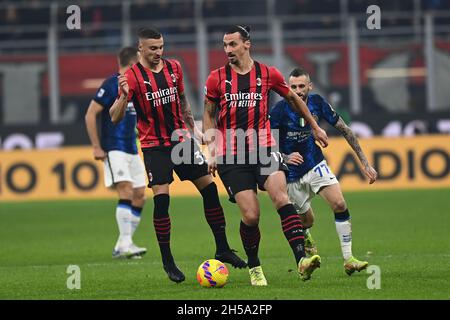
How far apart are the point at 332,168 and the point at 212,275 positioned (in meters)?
12.8

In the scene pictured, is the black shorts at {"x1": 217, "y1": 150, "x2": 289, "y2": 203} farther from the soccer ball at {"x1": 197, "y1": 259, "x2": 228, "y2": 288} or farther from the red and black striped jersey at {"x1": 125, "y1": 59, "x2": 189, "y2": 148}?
the red and black striped jersey at {"x1": 125, "y1": 59, "x2": 189, "y2": 148}

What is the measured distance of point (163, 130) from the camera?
976 centimetres

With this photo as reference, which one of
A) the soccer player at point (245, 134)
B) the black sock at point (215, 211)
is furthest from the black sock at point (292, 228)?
the black sock at point (215, 211)

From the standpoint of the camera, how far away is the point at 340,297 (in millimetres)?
7988

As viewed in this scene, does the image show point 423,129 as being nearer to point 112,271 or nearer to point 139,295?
point 112,271

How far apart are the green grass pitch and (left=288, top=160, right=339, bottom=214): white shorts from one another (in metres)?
0.68

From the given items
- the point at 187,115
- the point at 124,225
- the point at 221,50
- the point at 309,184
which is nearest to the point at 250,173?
the point at 187,115

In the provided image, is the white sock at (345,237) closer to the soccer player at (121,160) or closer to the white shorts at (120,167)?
the soccer player at (121,160)

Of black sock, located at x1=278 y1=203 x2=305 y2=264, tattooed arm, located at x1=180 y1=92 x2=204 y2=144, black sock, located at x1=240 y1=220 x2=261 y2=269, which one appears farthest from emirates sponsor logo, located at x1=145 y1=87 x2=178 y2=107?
black sock, located at x1=278 y1=203 x2=305 y2=264

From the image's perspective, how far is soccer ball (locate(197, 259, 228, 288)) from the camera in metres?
8.89

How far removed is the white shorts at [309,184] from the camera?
10367 mm

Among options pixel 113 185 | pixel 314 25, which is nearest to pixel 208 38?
pixel 314 25

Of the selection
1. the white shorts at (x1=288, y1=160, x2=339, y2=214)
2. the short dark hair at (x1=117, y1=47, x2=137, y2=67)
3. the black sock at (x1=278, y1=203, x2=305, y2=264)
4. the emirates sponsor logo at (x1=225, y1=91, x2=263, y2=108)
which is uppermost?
the short dark hair at (x1=117, y1=47, x2=137, y2=67)
